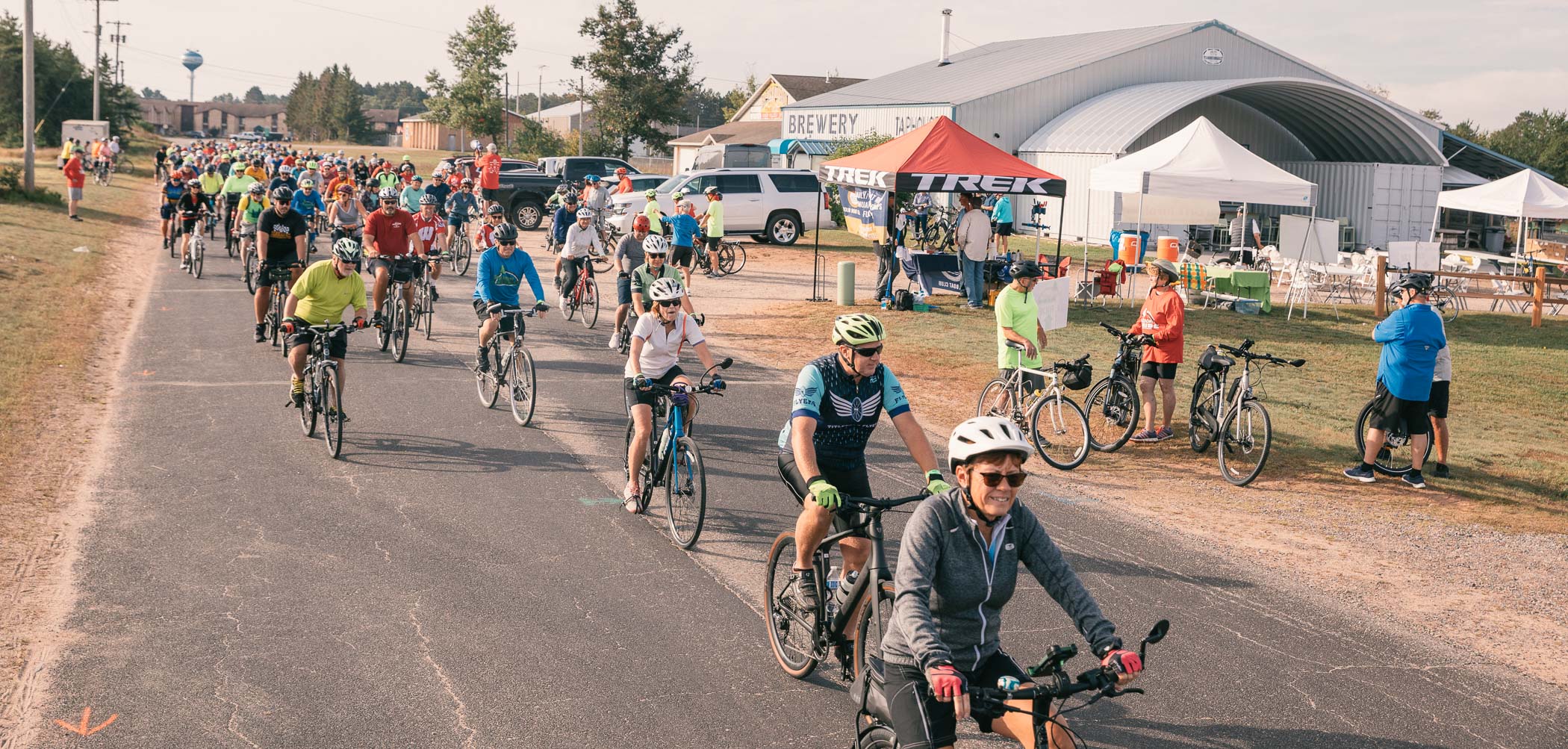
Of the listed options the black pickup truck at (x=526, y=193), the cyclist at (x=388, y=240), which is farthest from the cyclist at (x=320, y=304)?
the black pickup truck at (x=526, y=193)

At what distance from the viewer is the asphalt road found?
224 inches

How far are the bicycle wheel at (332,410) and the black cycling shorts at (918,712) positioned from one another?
7.51 metres

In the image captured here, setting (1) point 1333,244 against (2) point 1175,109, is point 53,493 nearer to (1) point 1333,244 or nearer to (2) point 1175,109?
(1) point 1333,244

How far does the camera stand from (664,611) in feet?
23.3

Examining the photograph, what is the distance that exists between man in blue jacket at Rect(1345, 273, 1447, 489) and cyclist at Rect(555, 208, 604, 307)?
11420 mm

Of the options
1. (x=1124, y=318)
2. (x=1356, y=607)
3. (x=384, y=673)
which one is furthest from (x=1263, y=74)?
(x=384, y=673)

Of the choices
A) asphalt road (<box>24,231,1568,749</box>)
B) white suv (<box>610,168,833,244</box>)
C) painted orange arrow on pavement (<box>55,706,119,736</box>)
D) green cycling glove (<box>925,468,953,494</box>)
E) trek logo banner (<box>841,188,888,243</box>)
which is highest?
white suv (<box>610,168,833,244</box>)

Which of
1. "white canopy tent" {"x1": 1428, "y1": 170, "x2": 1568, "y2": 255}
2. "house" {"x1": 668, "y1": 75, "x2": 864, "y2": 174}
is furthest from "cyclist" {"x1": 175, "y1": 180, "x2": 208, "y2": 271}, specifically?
"house" {"x1": 668, "y1": 75, "x2": 864, "y2": 174}

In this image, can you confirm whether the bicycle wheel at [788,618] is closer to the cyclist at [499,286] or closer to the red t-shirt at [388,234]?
the cyclist at [499,286]

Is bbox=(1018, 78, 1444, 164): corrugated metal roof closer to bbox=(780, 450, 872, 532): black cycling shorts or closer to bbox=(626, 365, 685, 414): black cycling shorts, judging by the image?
bbox=(626, 365, 685, 414): black cycling shorts

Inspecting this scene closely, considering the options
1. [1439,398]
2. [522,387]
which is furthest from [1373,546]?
[522,387]

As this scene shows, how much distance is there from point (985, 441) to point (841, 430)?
6.80 feet

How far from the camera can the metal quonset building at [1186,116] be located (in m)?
39.3

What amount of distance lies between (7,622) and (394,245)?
31.2ft
